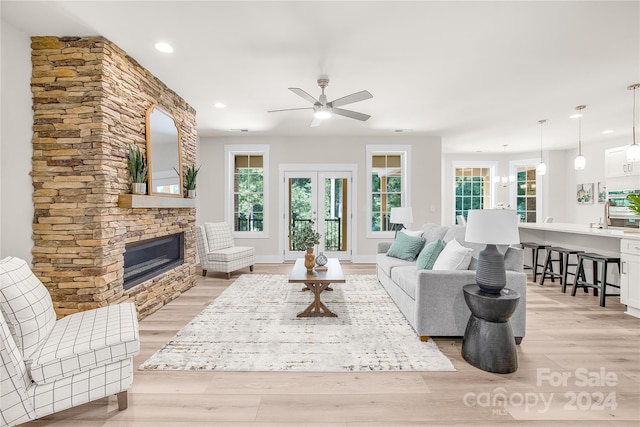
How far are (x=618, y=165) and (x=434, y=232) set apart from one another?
5670 mm

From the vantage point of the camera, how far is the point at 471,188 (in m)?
8.91

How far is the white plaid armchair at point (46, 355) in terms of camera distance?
5.18 ft

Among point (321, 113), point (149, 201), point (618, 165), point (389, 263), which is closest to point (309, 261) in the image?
point (389, 263)

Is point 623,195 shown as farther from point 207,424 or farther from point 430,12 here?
point 207,424

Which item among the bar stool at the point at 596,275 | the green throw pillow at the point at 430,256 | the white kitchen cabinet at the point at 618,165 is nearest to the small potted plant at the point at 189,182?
the green throw pillow at the point at 430,256

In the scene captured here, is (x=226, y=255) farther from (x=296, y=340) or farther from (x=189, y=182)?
→ (x=296, y=340)

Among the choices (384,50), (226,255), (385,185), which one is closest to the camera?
(384,50)

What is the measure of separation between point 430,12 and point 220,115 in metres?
3.73

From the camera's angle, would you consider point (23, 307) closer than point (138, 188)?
Yes

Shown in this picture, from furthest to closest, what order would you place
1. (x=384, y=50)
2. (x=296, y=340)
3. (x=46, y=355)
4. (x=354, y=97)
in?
1. (x=354, y=97)
2. (x=384, y=50)
3. (x=296, y=340)
4. (x=46, y=355)

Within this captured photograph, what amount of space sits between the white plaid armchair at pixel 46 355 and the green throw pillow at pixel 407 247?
10.6 ft

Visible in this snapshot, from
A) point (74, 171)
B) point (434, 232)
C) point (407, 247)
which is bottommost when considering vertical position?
point (407, 247)

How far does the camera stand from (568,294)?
4.25 m

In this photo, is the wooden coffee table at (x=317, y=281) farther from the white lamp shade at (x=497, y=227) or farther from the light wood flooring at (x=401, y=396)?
the white lamp shade at (x=497, y=227)
